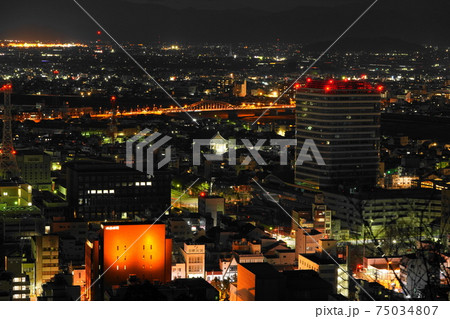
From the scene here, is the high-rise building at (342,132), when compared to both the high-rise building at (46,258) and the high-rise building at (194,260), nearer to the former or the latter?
the high-rise building at (194,260)

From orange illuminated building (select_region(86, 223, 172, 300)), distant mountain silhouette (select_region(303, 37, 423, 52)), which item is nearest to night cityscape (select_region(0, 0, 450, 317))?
orange illuminated building (select_region(86, 223, 172, 300))

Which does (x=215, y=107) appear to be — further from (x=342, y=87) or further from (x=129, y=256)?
(x=129, y=256)

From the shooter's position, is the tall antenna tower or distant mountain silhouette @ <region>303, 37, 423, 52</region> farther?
distant mountain silhouette @ <region>303, 37, 423, 52</region>

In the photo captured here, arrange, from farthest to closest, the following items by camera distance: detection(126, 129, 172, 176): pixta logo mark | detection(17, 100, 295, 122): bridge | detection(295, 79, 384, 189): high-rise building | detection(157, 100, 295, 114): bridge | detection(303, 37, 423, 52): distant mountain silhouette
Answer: detection(303, 37, 423, 52): distant mountain silhouette, detection(157, 100, 295, 114): bridge, detection(17, 100, 295, 122): bridge, detection(126, 129, 172, 176): pixta logo mark, detection(295, 79, 384, 189): high-rise building

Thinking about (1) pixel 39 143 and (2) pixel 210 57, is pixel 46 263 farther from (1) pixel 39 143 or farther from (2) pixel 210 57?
(2) pixel 210 57

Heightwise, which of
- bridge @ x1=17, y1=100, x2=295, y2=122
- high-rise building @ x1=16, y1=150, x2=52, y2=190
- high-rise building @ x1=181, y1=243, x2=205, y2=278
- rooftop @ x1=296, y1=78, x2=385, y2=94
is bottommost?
high-rise building @ x1=181, y1=243, x2=205, y2=278

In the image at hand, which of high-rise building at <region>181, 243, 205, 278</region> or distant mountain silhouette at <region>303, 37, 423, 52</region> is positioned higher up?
distant mountain silhouette at <region>303, 37, 423, 52</region>

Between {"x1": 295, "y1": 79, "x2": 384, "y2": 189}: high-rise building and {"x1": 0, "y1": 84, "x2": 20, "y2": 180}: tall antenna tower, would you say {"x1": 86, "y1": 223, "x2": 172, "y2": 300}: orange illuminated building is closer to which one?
{"x1": 295, "y1": 79, "x2": 384, "y2": 189}: high-rise building
